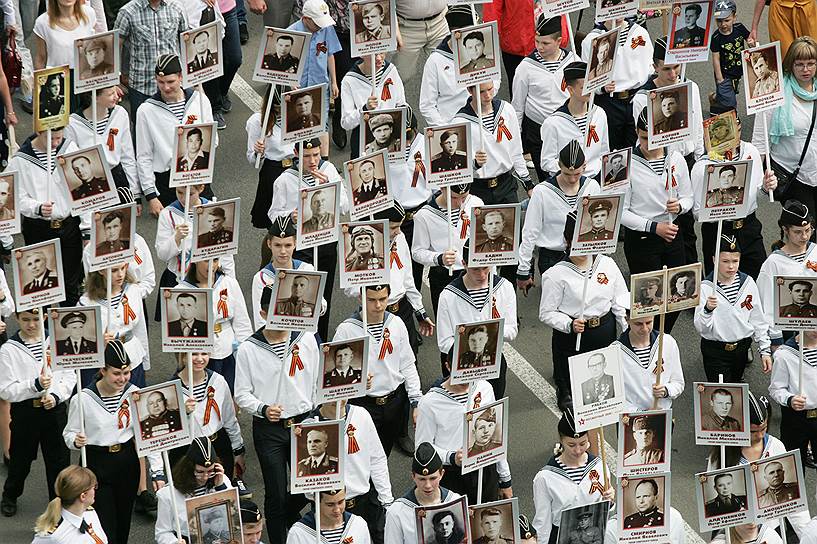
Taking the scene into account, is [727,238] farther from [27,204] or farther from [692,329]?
[27,204]

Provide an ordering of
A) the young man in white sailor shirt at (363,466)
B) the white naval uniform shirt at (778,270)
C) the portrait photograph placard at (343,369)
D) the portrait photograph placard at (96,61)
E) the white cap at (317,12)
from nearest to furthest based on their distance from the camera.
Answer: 1. the portrait photograph placard at (343,369)
2. the young man in white sailor shirt at (363,466)
3. the white naval uniform shirt at (778,270)
4. the portrait photograph placard at (96,61)
5. the white cap at (317,12)

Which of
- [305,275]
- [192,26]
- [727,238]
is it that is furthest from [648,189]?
[192,26]

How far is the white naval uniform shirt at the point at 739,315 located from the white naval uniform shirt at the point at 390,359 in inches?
97.6

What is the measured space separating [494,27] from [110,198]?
3572 millimetres

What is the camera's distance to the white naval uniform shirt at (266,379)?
13125mm

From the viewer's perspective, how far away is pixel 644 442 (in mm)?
12203

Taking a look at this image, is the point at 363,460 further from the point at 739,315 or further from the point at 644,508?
the point at 739,315

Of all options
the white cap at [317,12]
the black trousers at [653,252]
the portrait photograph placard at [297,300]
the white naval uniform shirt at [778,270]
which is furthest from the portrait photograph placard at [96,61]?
the white naval uniform shirt at [778,270]

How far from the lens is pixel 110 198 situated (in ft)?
45.1

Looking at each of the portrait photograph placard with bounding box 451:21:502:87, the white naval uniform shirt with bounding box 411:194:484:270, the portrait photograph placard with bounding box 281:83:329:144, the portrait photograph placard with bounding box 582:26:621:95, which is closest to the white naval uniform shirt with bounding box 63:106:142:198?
the portrait photograph placard with bounding box 281:83:329:144

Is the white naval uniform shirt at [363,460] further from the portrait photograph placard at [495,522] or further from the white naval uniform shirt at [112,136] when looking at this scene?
the white naval uniform shirt at [112,136]

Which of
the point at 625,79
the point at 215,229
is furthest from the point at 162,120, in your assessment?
the point at 625,79

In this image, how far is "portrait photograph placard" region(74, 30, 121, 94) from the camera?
14.6 m

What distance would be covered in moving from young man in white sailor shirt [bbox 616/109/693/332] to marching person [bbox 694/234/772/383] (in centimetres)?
76
